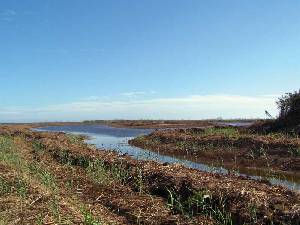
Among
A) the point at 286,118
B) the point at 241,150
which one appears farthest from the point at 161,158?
the point at 286,118

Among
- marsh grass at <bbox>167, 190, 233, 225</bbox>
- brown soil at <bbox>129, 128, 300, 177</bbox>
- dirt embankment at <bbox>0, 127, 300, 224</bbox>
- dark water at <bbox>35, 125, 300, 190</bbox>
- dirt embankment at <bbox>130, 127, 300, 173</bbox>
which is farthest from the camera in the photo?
dirt embankment at <bbox>130, 127, 300, 173</bbox>

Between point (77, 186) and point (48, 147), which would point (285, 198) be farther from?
point (48, 147)

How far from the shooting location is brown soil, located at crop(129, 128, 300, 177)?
73.4 ft

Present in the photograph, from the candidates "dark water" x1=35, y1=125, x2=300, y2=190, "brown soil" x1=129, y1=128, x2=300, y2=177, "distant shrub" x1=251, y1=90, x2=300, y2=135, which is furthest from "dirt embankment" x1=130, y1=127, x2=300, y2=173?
"distant shrub" x1=251, y1=90, x2=300, y2=135

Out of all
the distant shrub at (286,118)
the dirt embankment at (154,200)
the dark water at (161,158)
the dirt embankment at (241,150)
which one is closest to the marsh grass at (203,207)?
the dirt embankment at (154,200)

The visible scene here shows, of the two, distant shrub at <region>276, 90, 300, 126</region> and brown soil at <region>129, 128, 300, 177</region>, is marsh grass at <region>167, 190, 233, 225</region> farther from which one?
distant shrub at <region>276, 90, 300, 126</region>

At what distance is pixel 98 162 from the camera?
17.8m

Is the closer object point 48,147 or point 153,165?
point 153,165

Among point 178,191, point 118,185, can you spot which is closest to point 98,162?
point 118,185

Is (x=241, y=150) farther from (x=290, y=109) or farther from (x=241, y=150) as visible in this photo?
(x=290, y=109)

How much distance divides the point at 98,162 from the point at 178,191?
592cm

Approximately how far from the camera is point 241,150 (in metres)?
25.9

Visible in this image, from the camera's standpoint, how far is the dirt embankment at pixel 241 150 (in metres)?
22.5

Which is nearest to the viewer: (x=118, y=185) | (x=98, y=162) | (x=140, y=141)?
(x=118, y=185)
